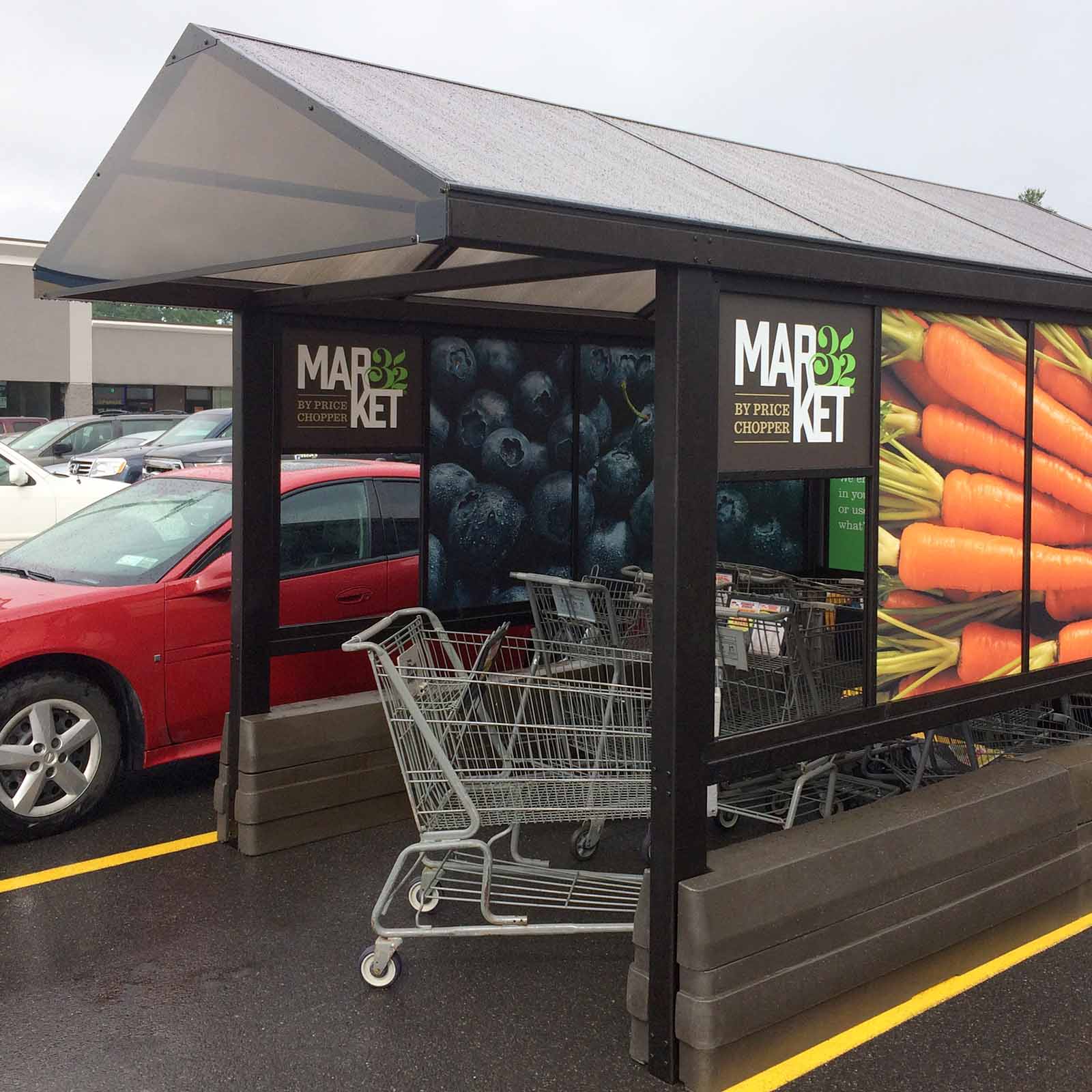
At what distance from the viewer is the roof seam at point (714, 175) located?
14.0ft

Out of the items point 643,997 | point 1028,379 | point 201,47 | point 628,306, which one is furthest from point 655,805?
point 628,306

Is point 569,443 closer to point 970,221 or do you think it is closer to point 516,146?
point 970,221

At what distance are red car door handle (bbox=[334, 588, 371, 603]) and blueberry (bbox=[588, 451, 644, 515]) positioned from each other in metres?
1.43

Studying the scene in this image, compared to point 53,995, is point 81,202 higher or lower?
higher

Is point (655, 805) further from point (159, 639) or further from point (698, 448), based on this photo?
point (159, 639)

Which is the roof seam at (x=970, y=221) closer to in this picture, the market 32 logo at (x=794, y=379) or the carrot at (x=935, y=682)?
the market 32 logo at (x=794, y=379)

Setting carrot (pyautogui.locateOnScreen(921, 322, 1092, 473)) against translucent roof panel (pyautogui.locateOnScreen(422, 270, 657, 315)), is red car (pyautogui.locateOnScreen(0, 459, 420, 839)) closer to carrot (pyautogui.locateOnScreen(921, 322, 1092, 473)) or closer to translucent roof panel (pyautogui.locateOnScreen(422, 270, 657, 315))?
translucent roof panel (pyautogui.locateOnScreen(422, 270, 657, 315))

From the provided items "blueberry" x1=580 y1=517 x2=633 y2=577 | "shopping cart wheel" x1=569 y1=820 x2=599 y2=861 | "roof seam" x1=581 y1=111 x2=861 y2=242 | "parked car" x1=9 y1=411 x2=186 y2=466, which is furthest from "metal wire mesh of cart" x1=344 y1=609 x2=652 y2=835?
"parked car" x1=9 y1=411 x2=186 y2=466

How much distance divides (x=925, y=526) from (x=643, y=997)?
6.32 ft

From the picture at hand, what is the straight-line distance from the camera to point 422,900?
4875mm

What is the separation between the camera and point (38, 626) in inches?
233

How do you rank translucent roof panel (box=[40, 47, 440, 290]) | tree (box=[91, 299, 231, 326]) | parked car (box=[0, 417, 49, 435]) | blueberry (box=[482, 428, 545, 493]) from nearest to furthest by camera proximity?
translucent roof panel (box=[40, 47, 440, 290]) < blueberry (box=[482, 428, 545, 493]) < parked car (box=[0, 417, 49, 435]) < tree (box=[91, 299, 231, 326])

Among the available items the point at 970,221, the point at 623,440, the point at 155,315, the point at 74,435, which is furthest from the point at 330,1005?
the point at 155,315

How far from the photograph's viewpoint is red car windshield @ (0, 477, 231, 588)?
258 inches
